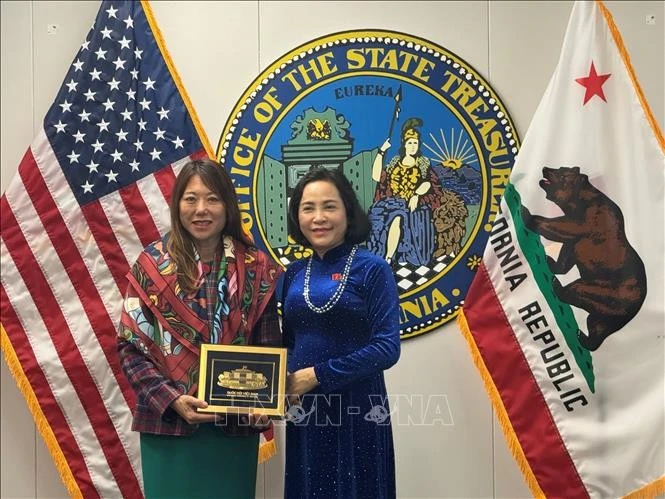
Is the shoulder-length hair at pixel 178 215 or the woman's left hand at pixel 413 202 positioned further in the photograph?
the woman's left hand at pixel 413 202

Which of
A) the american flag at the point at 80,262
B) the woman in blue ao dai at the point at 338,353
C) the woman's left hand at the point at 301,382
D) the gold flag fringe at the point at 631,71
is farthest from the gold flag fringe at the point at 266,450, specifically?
the gold flag fringe at the point at 631,71

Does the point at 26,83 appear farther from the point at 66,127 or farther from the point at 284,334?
the point at 284,334

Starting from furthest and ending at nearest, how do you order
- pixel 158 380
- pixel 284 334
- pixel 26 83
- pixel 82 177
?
pixel 26 83 → pixel 82 177 → pixel 284 334 → pixel 158 380

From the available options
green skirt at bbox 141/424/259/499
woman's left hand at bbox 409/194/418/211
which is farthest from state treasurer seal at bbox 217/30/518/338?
green skirt at bbox 141/424/259/499

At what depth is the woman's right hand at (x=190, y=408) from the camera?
1838 mm

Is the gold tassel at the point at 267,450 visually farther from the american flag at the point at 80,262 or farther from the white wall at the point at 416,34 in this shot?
the american flag at the point at 80,262

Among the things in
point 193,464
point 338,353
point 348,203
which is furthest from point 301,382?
point 348,203

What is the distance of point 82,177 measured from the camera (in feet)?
8.47

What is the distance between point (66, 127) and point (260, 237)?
2.44 feet

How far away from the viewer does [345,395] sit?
198cm

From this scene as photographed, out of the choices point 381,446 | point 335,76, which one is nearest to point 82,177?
point 335,76

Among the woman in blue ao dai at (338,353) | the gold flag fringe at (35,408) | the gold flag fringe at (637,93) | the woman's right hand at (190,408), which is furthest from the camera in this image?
the gold flag fringe at (35,408)

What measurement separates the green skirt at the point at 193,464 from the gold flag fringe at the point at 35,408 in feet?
2.51

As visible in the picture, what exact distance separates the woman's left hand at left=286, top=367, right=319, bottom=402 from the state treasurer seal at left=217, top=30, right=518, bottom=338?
774mm
